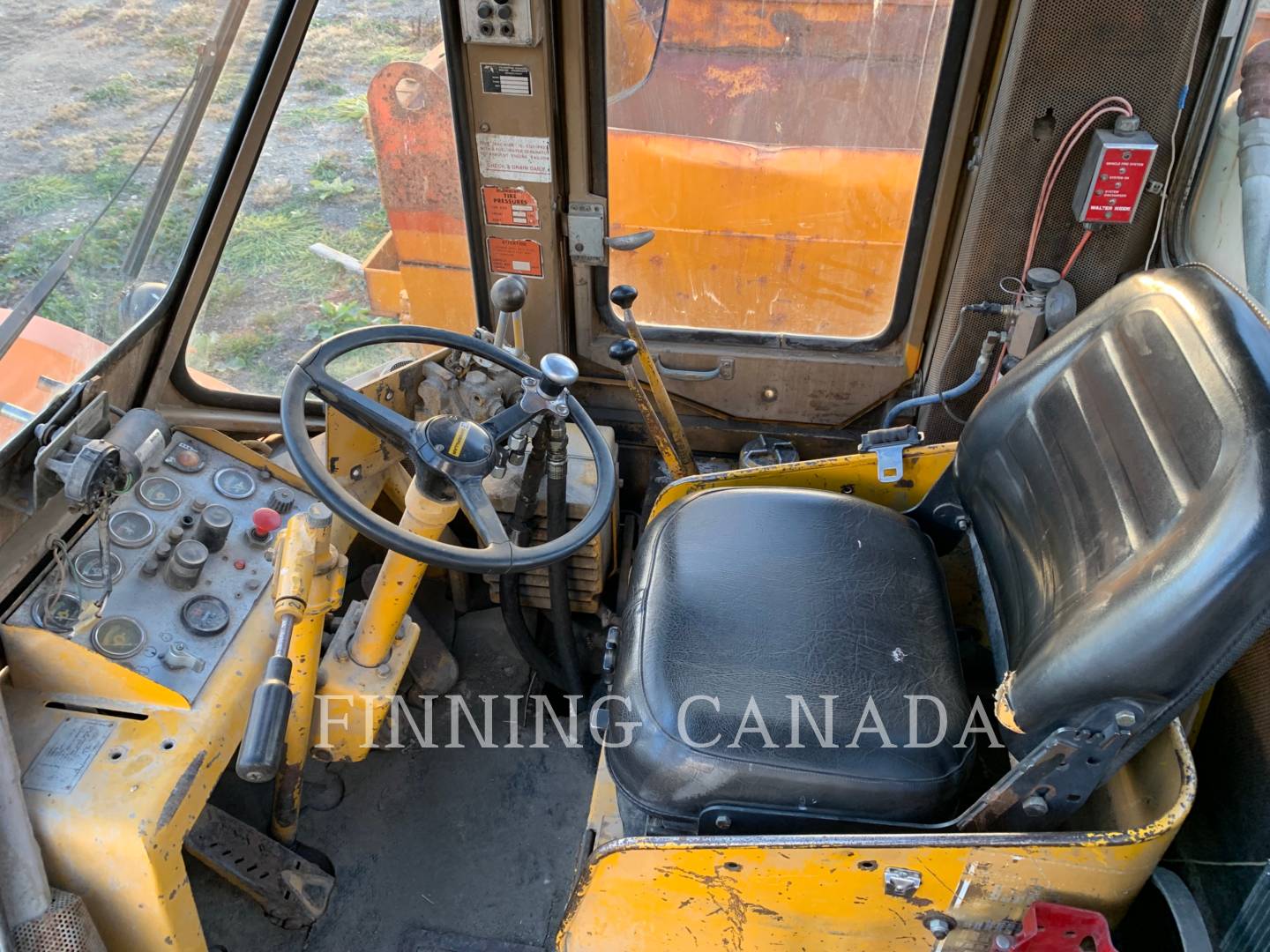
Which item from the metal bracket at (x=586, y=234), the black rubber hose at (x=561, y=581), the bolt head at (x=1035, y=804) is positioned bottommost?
the black rubber hose at (x=561, y=581)

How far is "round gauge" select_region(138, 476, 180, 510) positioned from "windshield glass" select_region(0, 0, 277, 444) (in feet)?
0.81

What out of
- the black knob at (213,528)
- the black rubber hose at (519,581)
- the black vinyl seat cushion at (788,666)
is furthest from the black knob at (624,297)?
the black knob at (213,528)

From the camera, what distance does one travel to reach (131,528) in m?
1.78

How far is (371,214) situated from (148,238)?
519 millimetres

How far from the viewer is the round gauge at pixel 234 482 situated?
1956 mm

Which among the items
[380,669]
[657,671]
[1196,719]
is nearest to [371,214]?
[380,669]

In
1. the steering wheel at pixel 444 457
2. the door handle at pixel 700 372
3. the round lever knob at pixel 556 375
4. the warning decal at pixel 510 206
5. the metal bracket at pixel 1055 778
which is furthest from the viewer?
the door handle at pixel 700 372

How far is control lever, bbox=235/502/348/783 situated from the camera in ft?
4.08

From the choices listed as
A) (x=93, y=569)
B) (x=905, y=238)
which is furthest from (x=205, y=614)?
(x=905, y=238)

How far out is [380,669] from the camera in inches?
75.0

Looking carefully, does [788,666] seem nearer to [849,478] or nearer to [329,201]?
[849,478]

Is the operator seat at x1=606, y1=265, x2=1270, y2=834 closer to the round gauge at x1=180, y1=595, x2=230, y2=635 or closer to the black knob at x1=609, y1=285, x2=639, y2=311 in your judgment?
the black knob at x1=609, y1=285, x2=639, y2=311

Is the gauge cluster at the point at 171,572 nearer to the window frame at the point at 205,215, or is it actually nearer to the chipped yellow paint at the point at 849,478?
the window frame at the point at 205,215

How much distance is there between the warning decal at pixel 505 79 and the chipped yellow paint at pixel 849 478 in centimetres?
102
